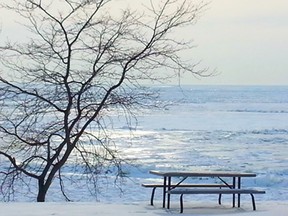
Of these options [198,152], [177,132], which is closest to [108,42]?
[198,152]

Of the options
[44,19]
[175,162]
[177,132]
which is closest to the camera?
[44,19]

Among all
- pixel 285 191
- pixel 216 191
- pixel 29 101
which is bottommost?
pixel 285 191

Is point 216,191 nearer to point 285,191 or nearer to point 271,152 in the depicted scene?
point 285,191

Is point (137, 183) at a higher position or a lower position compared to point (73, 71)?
lower

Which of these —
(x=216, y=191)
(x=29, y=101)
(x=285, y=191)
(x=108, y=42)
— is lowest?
(x=285, y=191)

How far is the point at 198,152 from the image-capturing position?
26906 mm

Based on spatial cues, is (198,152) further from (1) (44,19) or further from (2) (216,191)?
(2) (216,191)

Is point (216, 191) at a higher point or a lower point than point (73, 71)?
lower

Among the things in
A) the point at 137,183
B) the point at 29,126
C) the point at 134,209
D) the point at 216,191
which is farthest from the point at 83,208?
the point at 137,183

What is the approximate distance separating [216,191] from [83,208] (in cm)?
177

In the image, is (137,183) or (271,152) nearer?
(137,183)

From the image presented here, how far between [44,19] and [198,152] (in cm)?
1512

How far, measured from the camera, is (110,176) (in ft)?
64.7

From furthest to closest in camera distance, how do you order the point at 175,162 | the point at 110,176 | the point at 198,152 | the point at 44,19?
the point at 198,152 → the point at 175,162 → the point at 110,176 → the point at 44,19
